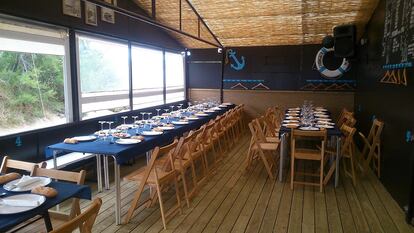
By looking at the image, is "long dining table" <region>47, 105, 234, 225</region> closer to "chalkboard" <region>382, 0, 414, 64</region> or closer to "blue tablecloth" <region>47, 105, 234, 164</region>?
"blue tablecloth" <region>47, 105, 234, 164</region>

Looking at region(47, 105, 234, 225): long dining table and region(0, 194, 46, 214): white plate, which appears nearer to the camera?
region(0, 194, 46, 214): white plate

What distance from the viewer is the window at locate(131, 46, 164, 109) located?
309 inches

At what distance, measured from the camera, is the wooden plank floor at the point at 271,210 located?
143 inches

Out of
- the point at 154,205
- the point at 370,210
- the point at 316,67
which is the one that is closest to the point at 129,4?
the point at 154,205

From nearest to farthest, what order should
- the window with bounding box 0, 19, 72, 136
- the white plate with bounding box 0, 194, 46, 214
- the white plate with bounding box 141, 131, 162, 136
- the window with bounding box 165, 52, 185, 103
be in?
the white plate with bounding box 0, 194, 46, 214, the window with bounding box 0, 19, 72, 136, the white plate with bounding box 141, 131, 162, 136, the window with bounding box 165, 52, 185, 103

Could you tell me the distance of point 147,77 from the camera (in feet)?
28.0

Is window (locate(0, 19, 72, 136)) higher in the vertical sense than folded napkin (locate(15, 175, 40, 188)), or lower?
higher

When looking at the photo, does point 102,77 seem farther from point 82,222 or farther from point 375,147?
point 375,147

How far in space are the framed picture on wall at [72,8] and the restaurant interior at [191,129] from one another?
0.02 m

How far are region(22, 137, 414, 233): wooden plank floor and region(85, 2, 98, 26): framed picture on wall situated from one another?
3.11m

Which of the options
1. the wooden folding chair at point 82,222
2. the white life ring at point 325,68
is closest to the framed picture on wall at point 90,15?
the wooden folding chair at point 82,222

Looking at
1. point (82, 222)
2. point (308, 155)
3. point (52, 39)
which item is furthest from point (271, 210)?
point (52, 39)

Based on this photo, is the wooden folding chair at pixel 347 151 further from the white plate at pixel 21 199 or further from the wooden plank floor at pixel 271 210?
the white plate at pixel 21 199

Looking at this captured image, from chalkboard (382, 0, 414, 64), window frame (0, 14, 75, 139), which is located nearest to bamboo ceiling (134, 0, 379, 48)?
chalkboard (382, 0, 414, 64)
